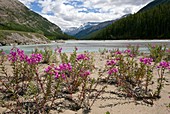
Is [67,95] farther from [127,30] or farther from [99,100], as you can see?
[127,30]

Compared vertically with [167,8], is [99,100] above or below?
below

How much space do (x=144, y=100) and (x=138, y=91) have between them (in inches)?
29.5

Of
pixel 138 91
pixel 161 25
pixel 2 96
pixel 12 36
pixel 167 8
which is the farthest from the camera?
pixel 167 8

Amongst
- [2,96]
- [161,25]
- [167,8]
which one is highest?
[167,8]

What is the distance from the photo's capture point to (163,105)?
5512 millimetres

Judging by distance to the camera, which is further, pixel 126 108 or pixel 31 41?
pixel 31 41

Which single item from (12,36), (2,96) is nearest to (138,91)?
(2,96)

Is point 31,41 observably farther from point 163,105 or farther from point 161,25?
point 161,25

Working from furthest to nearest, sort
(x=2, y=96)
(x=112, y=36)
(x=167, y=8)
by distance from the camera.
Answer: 1. (x=112, y=36)
2. (x=167, y=8)
3. (x=2, y=96)

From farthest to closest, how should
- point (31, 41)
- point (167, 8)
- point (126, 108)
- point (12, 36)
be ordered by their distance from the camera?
point (167, 8) → point (31, 41) → point (12, 36) → point (126, 108)

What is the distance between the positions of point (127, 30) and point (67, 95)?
5087 inches

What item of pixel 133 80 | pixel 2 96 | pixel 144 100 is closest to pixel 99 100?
pixel 144 100

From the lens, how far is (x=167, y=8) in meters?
124

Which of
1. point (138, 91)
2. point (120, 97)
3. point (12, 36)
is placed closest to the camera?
point (120, 97)
